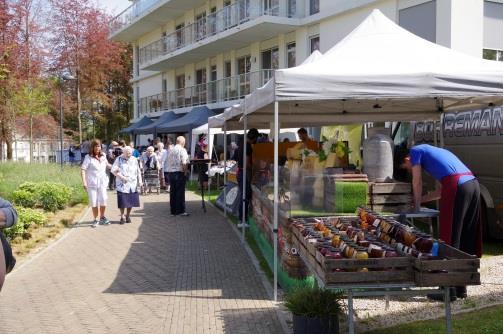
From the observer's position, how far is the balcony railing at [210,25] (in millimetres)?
26078

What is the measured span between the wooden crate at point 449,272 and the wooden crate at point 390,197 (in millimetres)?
2486

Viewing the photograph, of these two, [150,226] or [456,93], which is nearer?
[456,93]

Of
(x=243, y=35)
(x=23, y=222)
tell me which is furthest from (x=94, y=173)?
(x=243, y=35)

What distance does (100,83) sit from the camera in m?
35.0

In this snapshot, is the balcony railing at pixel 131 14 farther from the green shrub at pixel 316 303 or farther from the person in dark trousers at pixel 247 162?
the green shrub at pixel 316 303

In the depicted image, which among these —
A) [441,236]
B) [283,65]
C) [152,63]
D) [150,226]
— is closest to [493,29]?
[283,65]

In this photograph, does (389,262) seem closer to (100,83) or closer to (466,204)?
(466,204)

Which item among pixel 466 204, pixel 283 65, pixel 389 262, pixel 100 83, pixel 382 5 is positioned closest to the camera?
Answer: pixel 389 262

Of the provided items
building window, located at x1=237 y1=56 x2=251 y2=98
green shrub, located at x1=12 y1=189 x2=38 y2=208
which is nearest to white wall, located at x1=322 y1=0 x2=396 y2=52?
building window, located at x1=237 y1=56 x2=251 y2=98

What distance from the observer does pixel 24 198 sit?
44.5ft

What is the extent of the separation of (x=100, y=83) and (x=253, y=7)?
12.9m

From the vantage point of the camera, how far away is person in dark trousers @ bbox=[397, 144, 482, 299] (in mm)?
6082

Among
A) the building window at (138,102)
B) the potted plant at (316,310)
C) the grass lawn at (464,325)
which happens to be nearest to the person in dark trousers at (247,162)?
the grass lawn at (464,325)

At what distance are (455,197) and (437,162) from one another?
41 centimetres
